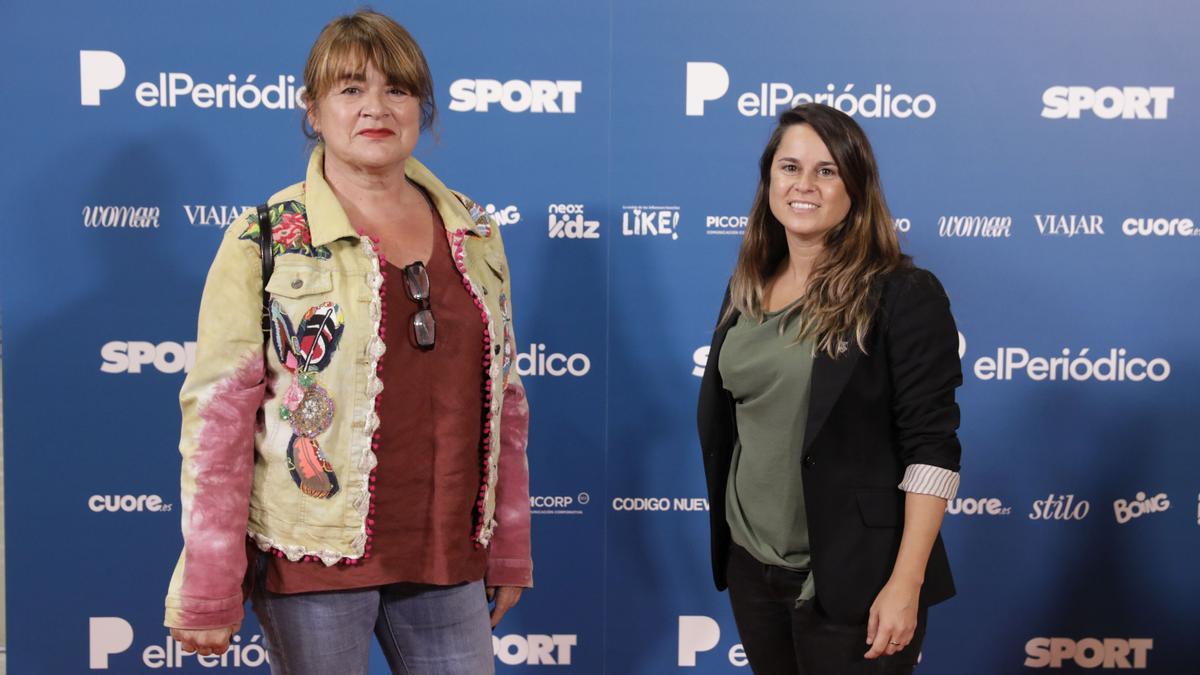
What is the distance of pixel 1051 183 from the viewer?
2799 millimetres

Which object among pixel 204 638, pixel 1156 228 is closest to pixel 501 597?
pixel 204 638

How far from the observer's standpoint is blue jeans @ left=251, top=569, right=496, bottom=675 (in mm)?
1572

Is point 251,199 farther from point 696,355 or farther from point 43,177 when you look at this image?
point 696,355

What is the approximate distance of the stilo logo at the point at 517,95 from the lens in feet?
9.05

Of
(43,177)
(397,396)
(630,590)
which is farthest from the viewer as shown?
(630,590)

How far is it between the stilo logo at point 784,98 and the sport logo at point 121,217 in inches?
56.7

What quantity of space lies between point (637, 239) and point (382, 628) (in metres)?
1.41

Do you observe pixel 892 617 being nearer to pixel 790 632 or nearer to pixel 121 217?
pixel 790 632

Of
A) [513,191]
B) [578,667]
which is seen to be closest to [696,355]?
[513,191]

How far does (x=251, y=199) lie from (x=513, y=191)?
2.29 ft

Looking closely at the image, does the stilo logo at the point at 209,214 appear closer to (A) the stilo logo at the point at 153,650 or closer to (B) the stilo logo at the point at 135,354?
(B) the stilo logo at the point at 135,354

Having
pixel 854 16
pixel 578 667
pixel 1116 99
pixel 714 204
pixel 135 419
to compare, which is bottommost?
pixel 578 667

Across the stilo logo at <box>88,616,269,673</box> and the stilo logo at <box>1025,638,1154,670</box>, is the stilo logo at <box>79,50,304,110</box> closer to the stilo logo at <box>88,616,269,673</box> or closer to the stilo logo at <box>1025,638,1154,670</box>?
the stilo logo at <box>88,616,269,673</box>

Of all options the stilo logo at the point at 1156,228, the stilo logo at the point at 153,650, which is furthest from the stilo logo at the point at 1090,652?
the stilo logo at the point at 153,650
